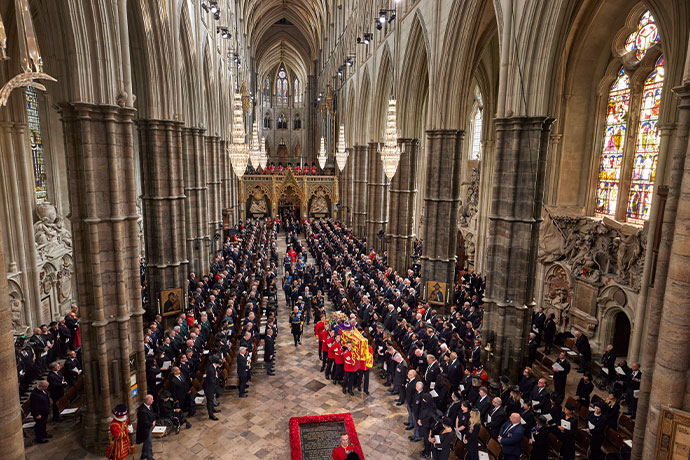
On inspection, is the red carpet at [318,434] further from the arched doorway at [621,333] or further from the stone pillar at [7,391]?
the arched doorway at [621,333]

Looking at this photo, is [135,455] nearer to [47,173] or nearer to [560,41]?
[47,173]

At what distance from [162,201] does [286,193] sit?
25439 mm

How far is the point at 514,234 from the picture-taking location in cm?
1159

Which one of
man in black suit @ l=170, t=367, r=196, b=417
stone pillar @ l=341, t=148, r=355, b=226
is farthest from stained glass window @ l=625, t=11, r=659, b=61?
stone pillar @ l=341, t=148, r=355, b=226

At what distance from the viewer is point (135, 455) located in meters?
8.67

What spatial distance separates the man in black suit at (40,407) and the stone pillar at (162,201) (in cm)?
617

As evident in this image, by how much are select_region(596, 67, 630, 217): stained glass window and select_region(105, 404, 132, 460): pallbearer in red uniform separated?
1581 centimetres

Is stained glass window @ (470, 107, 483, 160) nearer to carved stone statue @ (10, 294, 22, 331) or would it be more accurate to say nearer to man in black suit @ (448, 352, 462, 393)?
man in black suit @ (448, 352, 462, 393)

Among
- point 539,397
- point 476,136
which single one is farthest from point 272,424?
point 476,136

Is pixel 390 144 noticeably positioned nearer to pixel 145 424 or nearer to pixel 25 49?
pixel 145 424

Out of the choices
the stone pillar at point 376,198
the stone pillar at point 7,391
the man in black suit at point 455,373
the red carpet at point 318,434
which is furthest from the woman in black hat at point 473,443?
the stone pillar at point 376,198

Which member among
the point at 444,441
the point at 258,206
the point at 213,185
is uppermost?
the point at 213,185

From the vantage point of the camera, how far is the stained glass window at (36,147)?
1552cm

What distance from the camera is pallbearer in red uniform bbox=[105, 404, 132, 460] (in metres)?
7.68
